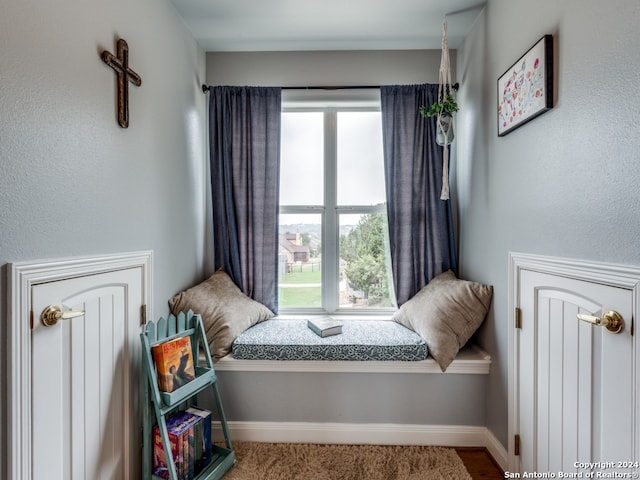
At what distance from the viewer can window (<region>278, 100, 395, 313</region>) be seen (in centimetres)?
244

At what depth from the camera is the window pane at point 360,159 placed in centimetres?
244

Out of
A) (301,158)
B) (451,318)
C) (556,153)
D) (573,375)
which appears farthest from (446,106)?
(573,375)

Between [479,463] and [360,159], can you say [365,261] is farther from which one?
[479,463]

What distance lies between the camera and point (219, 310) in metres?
1.92

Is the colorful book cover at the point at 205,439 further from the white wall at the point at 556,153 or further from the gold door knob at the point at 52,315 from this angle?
the white wall at the point at 556,153

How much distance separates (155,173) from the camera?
1.68m

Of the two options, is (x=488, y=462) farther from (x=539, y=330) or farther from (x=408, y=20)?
(x=408, y=20)

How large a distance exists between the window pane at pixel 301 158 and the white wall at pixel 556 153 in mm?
1080

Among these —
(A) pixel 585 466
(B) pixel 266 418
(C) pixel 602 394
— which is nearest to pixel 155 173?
(B) pixel 266 418

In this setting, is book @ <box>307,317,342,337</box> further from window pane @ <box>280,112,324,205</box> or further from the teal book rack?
window pane @ <box>280,112,324,205</box>

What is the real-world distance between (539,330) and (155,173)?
204 cm

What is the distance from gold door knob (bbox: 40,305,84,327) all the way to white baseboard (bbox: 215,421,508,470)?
121cm

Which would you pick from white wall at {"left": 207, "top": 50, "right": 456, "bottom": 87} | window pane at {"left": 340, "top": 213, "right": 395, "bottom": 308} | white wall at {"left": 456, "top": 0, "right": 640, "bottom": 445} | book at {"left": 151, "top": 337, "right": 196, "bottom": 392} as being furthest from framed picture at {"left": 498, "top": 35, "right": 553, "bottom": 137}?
book at {"left": 151, "top": 337, "right": 196, "bottom": 392}

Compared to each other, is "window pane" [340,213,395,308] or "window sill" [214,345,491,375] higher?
"window pane" [340,213,395,308]
